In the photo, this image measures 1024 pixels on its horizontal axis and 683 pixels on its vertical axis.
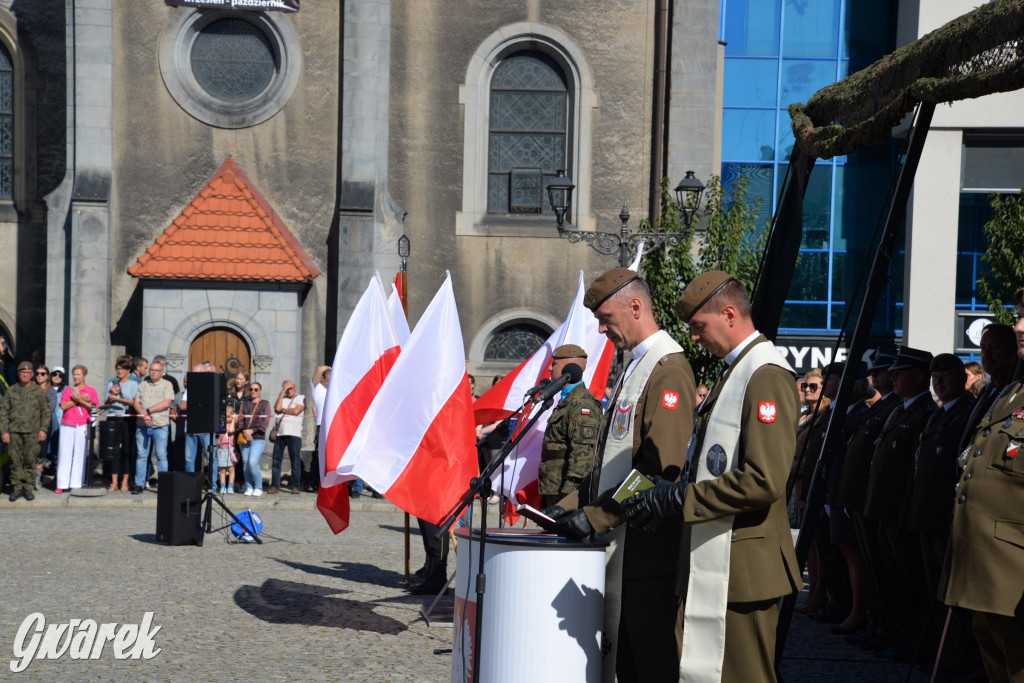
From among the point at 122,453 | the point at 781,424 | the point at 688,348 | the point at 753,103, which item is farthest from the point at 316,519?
the point at 753,103


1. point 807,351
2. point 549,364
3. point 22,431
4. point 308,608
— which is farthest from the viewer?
point 807,351

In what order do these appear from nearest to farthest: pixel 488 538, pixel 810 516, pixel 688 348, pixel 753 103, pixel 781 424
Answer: pixel 781 424 → pixel 488 538 → pixel 810 516 → pixel 688 348 → pixel 753 103

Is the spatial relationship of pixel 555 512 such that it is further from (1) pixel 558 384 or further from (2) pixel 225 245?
(2) pixel 225 245

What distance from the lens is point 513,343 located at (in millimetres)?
21734

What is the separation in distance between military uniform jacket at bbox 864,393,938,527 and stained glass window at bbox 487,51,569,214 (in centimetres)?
1460

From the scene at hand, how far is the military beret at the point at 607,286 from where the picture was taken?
520 centimetres

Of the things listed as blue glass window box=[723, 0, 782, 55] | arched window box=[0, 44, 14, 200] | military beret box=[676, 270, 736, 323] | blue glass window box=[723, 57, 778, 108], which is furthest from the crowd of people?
blue glass window box=[723, 0, 782, 55]

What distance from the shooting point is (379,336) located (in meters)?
9.74

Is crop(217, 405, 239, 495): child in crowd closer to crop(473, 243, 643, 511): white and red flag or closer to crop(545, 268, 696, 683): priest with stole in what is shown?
crop(473, 243, 643, 511): white and red flag

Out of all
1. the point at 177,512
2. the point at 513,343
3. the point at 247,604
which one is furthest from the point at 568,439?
the point at 513,343

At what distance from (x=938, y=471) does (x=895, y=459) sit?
74cm

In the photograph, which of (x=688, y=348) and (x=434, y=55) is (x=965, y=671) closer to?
(x=688, y=348)

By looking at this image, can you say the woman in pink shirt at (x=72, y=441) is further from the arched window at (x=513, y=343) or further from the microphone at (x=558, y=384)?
the microphone at (x=558, y=384)

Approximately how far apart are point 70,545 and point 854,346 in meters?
8.82
